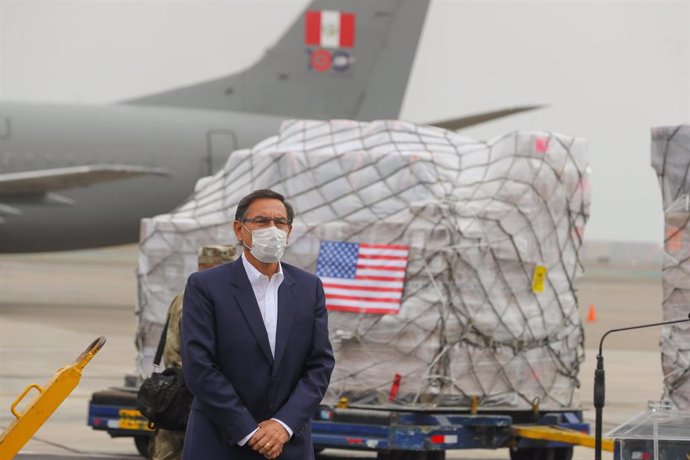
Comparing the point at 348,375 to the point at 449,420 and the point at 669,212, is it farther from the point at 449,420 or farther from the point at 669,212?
the point at 669,212

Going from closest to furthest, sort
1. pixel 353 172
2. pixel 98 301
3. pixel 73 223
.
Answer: pixel 353 172 → pixel 73 223 → pixel 98 301

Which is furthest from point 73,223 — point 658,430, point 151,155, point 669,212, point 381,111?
point 658,430

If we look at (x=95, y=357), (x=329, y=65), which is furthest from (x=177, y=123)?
(x=95, y=357)

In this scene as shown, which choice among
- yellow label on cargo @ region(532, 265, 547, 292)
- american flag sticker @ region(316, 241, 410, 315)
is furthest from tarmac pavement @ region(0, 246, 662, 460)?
american flag sticker @ region(316, 241, 410, 315)

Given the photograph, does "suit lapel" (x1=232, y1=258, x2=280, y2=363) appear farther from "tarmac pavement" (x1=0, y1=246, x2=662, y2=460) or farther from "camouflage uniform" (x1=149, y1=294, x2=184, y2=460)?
"tarmac pavement" (x1=0, y1=246, x2=662, y2=460)

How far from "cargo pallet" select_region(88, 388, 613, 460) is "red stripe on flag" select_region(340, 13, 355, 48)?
21.5m

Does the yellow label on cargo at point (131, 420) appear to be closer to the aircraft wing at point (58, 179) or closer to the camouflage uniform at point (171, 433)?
the camouflage uniform at point (171, 433)

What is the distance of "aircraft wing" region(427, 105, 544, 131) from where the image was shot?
2788 centimetres

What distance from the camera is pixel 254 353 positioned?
511cm

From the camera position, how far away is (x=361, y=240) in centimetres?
936

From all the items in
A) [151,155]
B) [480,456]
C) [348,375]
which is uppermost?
[151,155]

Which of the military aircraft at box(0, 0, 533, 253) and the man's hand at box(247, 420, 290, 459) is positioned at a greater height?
the military aircraft at box(0, 0, 533, 253)

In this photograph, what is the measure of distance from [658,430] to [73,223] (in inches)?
880

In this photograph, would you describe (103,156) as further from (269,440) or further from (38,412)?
(269,440)
